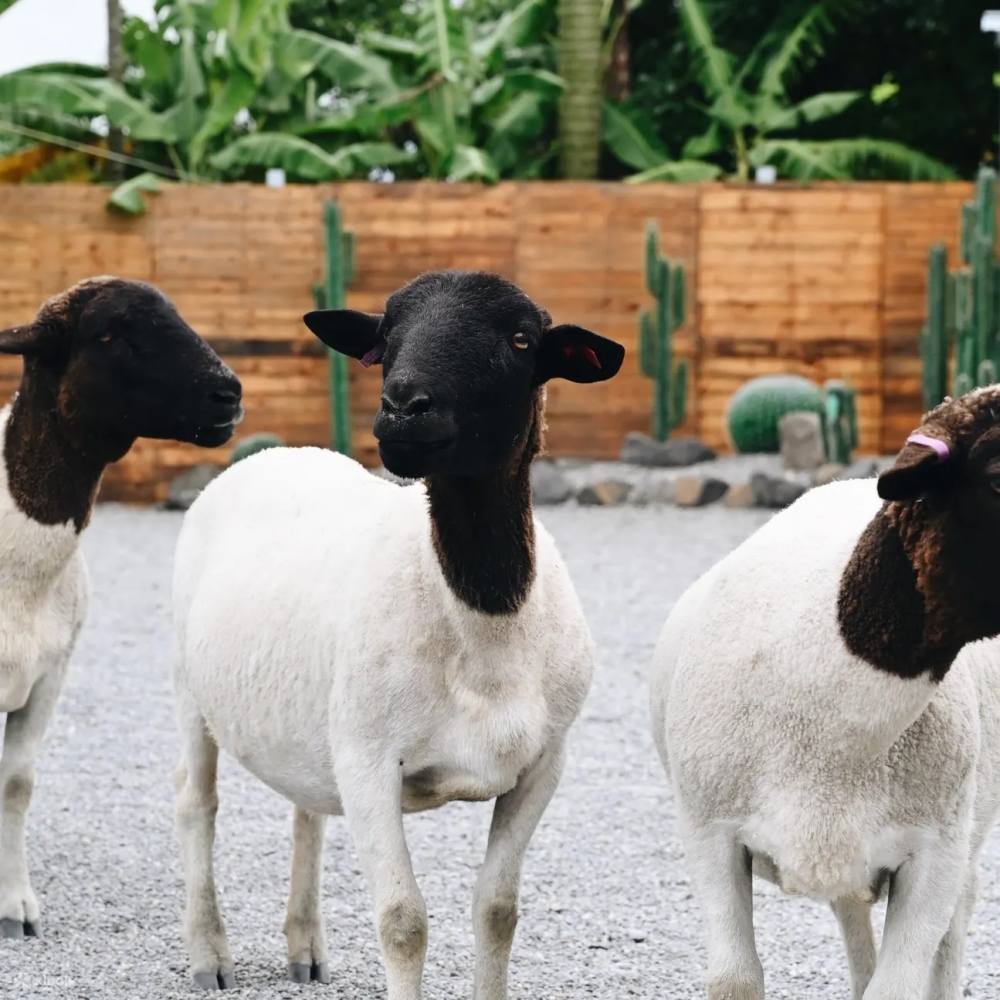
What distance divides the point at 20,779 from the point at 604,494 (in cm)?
1068

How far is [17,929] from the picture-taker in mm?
5359

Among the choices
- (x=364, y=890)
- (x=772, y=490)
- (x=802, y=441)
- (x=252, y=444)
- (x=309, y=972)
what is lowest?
(x=772, y=490)

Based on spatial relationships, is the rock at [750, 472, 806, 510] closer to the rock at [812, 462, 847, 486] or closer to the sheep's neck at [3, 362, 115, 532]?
the rock at [812, 462, 847, 486]

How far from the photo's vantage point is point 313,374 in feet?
56.7

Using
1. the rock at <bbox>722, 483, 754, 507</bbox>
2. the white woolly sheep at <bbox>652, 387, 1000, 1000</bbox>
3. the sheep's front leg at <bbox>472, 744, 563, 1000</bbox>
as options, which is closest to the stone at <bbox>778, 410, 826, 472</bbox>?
the rock at <bbox>722, 483, 754, 507</bbox>

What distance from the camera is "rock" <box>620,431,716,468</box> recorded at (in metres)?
16.8

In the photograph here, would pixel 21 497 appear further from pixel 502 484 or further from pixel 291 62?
pixel 291 62

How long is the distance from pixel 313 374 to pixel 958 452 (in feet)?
47.3

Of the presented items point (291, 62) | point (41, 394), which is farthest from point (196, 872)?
point (291, 62)

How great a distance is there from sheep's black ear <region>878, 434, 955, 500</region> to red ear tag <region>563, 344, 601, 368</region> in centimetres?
99

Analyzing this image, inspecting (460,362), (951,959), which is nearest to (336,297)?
(460,362)

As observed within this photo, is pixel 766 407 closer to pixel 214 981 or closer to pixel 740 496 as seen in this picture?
pixel 740 496

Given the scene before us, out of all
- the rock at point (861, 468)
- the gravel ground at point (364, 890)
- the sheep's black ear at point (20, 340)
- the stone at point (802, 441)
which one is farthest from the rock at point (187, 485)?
the sheep's black ear at point (20, 340)

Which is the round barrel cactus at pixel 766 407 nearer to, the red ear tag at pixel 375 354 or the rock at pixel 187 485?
the rock at pixel 187 485
